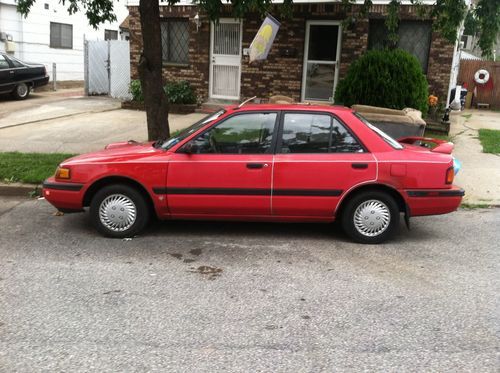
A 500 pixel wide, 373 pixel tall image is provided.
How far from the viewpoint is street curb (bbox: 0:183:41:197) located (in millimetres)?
7523

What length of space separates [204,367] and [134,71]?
13.9 m

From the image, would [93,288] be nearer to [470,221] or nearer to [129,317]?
[129,317]

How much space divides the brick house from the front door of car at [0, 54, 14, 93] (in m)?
4.18

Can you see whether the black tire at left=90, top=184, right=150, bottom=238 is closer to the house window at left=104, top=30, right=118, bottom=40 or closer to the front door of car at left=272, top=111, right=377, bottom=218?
the front door of car at left=272, top=111, right=377, bottom=218

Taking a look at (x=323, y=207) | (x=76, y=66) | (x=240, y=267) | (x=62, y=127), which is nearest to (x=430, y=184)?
(x=323, y=207)

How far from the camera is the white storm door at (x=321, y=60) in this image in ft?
45.4

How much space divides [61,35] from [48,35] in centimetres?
93

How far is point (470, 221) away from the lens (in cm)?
668

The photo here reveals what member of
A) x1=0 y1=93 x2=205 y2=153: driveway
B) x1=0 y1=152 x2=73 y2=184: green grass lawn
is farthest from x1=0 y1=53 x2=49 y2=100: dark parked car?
x1=0 y1=152 x2=73 y2=184: green grass lawn

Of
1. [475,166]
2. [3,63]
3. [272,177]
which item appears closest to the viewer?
[272,177]

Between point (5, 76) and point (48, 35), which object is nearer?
point (5, 76)

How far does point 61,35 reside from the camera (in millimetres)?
22453

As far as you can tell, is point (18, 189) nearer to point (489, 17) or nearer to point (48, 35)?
point (489, 17)

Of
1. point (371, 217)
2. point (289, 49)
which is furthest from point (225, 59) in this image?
point (371, 217)
